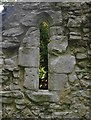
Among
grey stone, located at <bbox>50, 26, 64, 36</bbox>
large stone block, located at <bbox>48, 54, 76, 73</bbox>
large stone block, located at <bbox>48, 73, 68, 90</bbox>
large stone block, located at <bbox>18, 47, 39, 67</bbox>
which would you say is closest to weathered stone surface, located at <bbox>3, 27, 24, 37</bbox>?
large stone block, located at <bbox>18, 47, 39, 67</bbox>

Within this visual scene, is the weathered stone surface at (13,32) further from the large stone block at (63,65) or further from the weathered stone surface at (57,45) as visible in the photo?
the large stone block at (63,65)

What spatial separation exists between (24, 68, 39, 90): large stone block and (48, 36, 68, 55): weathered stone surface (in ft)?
1.36

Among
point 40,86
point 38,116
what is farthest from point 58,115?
point 40,86

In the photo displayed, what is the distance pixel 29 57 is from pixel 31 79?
36 cm

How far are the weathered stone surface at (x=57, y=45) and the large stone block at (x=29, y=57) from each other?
243mm

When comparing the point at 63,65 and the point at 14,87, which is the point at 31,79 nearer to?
the point at 14,87

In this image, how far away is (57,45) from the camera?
12.8 feet

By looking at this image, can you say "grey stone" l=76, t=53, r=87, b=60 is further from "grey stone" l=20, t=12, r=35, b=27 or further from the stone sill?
"grey stone" l=20, t=12, r=35, b=27

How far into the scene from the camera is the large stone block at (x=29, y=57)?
12.8ft

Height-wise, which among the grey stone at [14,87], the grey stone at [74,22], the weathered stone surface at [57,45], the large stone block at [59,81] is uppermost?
the grey stone at [74,22]

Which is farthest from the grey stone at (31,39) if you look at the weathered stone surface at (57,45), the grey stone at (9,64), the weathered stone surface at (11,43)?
the grey stone at (9,64)

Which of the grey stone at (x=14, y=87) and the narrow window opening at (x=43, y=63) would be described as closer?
the grey stone at (x=14, y=87)

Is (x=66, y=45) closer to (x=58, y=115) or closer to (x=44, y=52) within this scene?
(x=44, y=52)

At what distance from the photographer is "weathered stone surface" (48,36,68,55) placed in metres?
3.89
